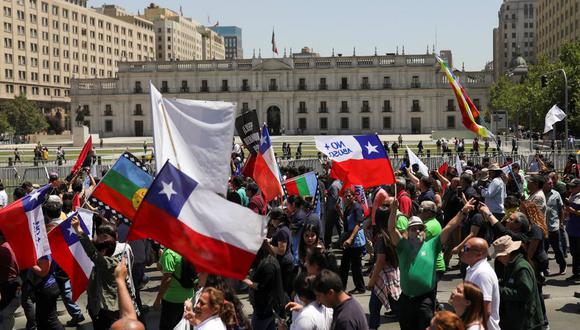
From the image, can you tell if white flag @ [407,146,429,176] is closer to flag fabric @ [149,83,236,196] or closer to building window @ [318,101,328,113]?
flag fabric @ [149,83,236,196]

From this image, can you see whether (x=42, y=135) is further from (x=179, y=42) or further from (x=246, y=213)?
(x=246, y=213)

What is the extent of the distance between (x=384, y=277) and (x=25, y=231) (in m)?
4.04

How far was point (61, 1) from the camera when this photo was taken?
118375mm

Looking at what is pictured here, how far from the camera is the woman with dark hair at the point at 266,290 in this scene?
284 inches

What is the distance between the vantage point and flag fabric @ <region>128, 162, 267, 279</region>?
602 cm

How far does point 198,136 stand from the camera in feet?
26.2

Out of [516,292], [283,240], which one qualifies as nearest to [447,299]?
[283,240]

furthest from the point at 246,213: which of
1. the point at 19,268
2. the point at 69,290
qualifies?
the point at 69,290

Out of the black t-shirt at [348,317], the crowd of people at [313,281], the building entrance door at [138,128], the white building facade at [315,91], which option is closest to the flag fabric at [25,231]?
the crowd of people at [313,281]

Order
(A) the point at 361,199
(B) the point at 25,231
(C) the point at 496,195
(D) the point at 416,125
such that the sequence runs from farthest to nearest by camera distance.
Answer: (D) the point at 416,125 → (C) the point at 496,195 → (A) the point at 361,199 → (B) the point at 25,231

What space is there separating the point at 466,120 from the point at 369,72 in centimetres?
8443

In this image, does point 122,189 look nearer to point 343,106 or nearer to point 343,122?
point 343,106

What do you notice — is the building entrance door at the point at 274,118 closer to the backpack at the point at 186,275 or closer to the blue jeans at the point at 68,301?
the blue jeans at the point at 68,301

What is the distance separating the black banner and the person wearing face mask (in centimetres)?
570
